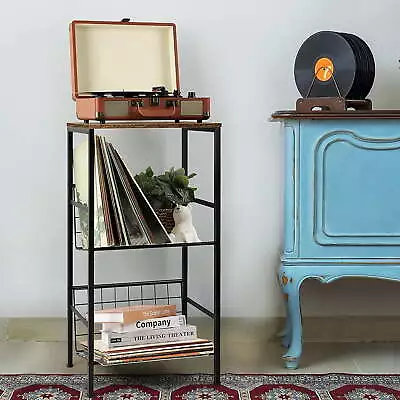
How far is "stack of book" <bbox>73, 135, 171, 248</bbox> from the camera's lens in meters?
2.54

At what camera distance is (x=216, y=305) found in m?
2.64

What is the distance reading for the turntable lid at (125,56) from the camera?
111 inches

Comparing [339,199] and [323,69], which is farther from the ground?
[323,69]

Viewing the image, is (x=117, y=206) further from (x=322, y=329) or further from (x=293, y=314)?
(x=322, y=329)

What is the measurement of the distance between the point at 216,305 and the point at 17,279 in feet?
2.72

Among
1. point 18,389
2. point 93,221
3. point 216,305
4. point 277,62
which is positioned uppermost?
point 277,62

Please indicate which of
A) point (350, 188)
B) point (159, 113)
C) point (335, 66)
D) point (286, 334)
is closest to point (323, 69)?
A: point (335, 66)

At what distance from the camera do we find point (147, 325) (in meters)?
2.67

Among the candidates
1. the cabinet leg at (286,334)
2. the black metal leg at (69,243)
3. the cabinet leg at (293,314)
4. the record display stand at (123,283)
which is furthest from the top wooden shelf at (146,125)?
the cabinet leg at (286,334)

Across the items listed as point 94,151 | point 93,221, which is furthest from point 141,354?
point 94,151

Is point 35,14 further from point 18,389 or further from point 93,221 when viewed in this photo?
point 18,389

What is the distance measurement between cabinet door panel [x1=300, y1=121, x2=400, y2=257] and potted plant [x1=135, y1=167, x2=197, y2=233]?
37 centimetres

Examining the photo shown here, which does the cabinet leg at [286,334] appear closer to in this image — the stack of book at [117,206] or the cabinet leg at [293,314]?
the cabinet leg at [293,314]

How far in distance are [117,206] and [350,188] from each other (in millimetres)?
732
